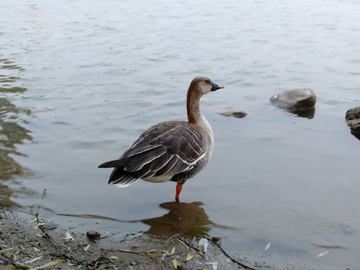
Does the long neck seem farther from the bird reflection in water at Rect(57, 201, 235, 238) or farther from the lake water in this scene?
the bird reflection in water at Rect(57, 201, 235, 238)

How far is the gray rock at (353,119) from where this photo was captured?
7160 mm

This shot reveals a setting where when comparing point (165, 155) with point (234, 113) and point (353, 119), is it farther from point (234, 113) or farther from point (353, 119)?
point (353, 119)

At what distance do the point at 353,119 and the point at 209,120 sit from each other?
2.89 meters

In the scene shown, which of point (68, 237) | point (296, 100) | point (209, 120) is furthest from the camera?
point (296, 100)

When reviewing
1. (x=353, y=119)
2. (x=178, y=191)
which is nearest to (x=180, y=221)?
(x=178, y=191)

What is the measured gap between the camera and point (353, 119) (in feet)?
24.5

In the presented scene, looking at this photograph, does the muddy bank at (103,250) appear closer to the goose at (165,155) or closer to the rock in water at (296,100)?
the goose at (165,155)

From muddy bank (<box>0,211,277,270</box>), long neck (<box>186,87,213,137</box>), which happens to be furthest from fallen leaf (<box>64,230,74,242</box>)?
long neck (<box>186,87,213,137</box>)

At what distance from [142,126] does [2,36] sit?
956 centimetres

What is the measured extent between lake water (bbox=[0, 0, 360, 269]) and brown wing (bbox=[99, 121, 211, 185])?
2.24 feet

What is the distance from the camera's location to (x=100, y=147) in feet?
22.1

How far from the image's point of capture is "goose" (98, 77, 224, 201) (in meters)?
4.37

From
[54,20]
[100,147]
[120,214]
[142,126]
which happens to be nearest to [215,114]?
[142,126]

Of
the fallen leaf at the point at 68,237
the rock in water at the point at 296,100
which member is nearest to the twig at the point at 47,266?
the fallen leaf at the point at 68,237
